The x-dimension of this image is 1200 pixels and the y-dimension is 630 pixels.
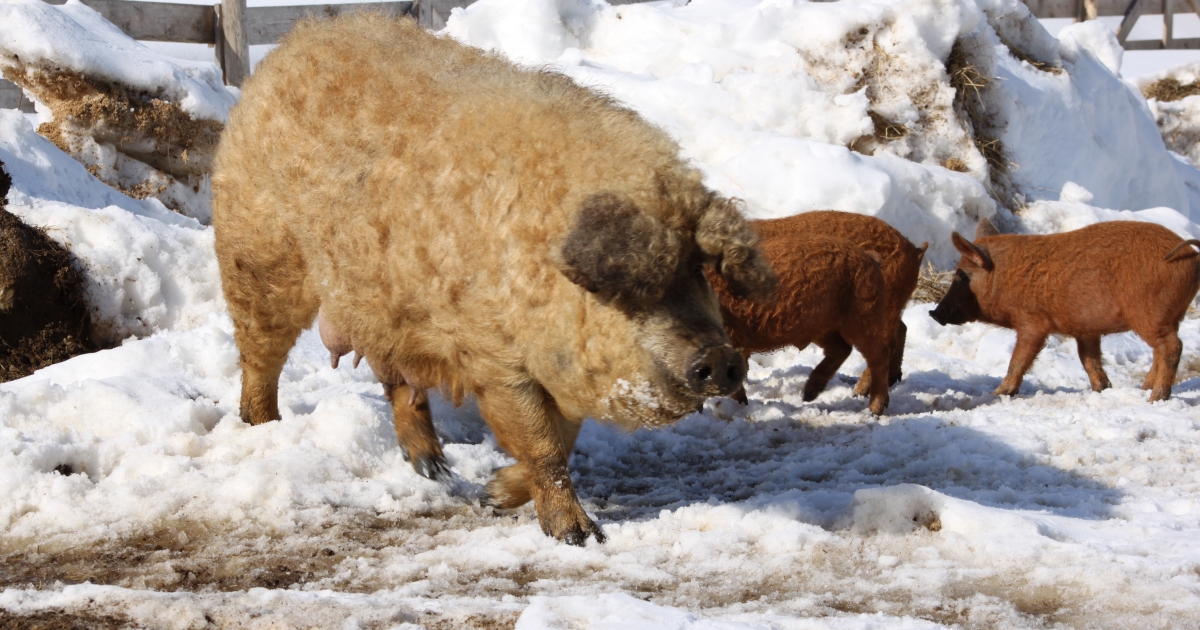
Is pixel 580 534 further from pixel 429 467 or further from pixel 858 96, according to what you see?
pixel 858 96

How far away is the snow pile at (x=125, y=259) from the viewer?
704cm

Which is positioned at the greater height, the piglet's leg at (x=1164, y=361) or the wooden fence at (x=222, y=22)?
the piglet's leg at (x=1164, y=361)

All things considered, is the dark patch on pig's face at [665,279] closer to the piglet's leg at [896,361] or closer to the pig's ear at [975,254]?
the piglet's leg at [896,361]

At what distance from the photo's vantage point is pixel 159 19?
38.8ft

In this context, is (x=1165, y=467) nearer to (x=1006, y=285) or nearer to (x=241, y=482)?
(x=1006, y=285)

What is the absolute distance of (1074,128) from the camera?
11.7 m

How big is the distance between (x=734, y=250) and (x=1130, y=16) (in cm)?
1855

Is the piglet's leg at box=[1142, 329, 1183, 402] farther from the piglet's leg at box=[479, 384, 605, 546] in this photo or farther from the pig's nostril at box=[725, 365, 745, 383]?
the piglet's leg at box=[479, 384, 605, 546]

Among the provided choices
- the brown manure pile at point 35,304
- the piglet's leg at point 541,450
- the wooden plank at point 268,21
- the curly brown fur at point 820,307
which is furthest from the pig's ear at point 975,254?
the wooden plank at point 268,21

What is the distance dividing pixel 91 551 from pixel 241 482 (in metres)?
0.67

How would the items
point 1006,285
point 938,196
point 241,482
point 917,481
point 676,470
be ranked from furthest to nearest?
point 938,196 → point 1006,285 → point 676,470 → point 917,481 → point 241,482

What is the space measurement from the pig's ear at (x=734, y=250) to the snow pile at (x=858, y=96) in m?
5.02

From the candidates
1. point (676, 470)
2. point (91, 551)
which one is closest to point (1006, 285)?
point (676, 470)

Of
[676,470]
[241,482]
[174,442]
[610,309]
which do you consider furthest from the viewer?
[676,470]
